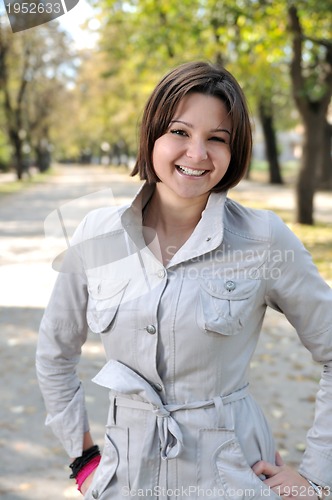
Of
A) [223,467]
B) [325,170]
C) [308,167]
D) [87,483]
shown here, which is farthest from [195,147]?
[325,170]

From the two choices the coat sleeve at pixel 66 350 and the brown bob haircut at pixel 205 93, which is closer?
the brown bob haircut at pixel 205 93

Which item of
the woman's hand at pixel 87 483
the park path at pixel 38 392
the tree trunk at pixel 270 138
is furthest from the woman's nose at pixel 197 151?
the tree trunk at pixel 270 138

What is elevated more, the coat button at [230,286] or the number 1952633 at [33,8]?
the number 1952633 at [33,8]

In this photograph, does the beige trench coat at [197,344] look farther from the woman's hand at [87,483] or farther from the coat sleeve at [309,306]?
the woman's hand at [87,483]

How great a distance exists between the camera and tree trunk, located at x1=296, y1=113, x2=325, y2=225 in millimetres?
12945

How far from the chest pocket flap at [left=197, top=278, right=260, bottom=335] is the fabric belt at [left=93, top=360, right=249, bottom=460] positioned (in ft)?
0.69

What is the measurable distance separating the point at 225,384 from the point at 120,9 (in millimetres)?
16698

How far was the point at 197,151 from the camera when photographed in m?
1.63

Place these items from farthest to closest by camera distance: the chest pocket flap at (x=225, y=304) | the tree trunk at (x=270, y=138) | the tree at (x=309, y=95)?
the tree trunk at (x=270, y=138), the tree at (x=309, y=95), the chest pocket flap at (x=225, y=304)

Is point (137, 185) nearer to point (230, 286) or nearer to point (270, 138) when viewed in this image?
point (230, 286)

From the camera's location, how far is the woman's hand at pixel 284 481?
168 centimetres

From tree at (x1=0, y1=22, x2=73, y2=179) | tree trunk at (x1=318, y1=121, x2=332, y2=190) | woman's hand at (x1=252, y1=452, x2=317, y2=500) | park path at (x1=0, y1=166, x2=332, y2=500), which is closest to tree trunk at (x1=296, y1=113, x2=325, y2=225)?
park path at (x1=0, y1=166, x2=332, y2=500)

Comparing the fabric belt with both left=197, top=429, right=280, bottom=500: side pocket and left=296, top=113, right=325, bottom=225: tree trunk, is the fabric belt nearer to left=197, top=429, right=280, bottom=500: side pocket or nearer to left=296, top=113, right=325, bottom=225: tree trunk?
left=197, top=429, right=280, bottom=500: side pocket

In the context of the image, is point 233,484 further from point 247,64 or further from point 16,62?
point 16,62
